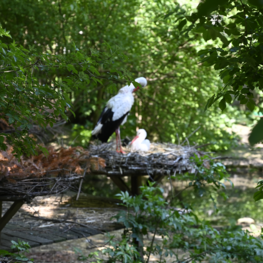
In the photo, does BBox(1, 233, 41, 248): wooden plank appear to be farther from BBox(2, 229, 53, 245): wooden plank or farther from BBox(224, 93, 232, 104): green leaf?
BBox(224, 93, 232, 104): green leaf

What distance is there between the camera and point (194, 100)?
6.46m

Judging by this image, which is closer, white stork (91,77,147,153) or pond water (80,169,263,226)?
white stork (91,77,147,153)

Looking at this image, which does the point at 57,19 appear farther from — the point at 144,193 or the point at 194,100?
the point at 144,193

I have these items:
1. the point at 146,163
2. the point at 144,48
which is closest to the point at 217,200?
the point at 144,48

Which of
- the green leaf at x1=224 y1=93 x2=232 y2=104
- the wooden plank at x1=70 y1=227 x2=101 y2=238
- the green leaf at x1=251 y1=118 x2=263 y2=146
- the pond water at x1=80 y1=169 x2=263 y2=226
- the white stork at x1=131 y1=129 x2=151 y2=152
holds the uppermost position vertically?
the pond water at x1=80 y1=169 x2=263 y2=226

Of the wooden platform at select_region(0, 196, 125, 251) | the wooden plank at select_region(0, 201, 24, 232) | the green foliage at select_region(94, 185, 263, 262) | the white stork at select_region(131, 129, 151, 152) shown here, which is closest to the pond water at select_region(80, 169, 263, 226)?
the wooden platform at select_region(0, 196, 125, 251)

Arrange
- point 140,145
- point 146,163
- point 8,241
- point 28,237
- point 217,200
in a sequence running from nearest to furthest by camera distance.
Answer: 1. point 8,241
2. point 28,237
3. point 146,163
4. point 140,145
5. point 217,200

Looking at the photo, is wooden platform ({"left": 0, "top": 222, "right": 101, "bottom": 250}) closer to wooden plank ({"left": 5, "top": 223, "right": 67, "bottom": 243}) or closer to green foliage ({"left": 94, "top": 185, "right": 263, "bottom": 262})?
wooden plank ({"left": 5, "top": 223, "right": 67, "bottom": 243})

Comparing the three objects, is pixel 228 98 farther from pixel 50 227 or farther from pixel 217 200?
pixel 217 200

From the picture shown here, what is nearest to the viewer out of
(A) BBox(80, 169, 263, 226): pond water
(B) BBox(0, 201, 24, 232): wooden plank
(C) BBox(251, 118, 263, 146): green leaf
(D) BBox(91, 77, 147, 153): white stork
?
(C) BBox(251, 118, 263, 146): green leaf

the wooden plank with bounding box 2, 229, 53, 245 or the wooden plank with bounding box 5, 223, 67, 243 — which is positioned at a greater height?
the wooden plank with bounding box 5, 223, 67, 243

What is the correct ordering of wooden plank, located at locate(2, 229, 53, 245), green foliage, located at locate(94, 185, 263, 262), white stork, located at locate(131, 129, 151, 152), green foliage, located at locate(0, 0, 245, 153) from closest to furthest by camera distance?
green foliage, located at locate(94, 185, 263, 262), wooden plank, located at locate(2, 229, 53, 245), white stork, located at locate(131, 129, 151, 152), green foliage, located at locate(0, 0, 245, 153)

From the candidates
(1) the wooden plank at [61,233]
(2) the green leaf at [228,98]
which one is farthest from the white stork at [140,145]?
(2) the green leaf at [228,98]

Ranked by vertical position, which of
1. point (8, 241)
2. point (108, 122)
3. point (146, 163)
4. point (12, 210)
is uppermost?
point (108, 122)
